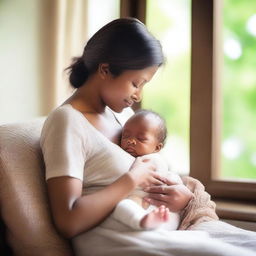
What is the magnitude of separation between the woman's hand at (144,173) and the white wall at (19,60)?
935 millimetres

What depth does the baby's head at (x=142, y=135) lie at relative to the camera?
1.39 m

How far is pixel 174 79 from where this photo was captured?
7.10ft

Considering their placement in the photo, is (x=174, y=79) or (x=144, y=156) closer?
(x=144, y=156)

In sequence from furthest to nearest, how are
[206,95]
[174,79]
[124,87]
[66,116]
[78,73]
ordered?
[174,79]
[206,95]
[78,73]
[124,87]
[66,116]

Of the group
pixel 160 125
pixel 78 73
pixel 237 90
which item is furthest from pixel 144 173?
pixel 237 90

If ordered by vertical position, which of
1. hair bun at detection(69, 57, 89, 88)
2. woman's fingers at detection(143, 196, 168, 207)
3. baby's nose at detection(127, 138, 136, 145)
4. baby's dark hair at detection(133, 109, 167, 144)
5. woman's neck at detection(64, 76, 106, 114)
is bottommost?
woman's fingers at detection(143, 196, 168, 207)

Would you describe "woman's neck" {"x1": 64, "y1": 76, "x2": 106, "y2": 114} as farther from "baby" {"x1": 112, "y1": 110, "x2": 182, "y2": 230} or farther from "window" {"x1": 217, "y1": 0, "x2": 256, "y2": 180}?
"window" {"x1": 217, "y1": 0, "x2": 256, "y2": 180}

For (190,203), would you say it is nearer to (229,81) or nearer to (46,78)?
(229,81)

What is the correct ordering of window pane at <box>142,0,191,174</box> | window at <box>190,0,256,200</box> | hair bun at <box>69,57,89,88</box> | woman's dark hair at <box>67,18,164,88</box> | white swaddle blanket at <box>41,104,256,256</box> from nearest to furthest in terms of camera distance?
white swaddle blanket at <box>41,104,256,256</box> < woman's dark hair at <box>67,18,164,88</box> < hair bun at <box>69,57,89,88</box> < window at <box>190,0,256,200</box> < window pane at <box>142,0,191,174</box>

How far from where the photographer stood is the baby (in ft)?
3.61

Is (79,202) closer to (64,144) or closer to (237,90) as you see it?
(64,144)

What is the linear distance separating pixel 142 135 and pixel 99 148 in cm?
22

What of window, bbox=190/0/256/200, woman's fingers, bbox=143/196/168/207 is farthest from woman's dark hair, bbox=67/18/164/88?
window, bbox=190/0/256/200

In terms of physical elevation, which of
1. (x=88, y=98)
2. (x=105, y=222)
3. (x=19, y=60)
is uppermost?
(x=19, y=60)
